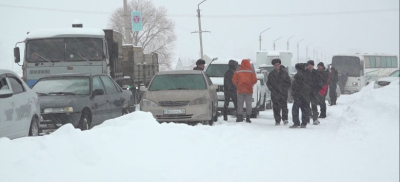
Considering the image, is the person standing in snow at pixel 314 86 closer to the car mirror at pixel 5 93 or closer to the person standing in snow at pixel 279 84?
the person standing in snow at pixel 279 84

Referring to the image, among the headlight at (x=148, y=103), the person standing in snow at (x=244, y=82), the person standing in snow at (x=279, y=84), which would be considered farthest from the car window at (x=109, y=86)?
the person standing in snow at (x=279, y=84)

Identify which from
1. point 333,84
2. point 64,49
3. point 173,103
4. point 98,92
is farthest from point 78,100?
point 333,84

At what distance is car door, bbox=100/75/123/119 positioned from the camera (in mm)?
13984

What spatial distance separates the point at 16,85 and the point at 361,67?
3975 cm

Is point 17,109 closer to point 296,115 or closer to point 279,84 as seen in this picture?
point 296,115

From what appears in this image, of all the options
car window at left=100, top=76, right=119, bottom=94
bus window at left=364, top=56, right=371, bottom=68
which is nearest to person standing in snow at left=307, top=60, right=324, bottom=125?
car window at left=100, top=76, right=119, bottom=94

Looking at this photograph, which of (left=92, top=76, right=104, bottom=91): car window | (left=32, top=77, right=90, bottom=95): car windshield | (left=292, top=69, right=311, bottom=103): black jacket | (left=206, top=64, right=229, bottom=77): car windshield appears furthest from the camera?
(left=206, top=64, right=229, bottom=77): car windshield

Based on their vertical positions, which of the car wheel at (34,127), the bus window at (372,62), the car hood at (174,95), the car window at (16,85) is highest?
the bus window at (372,62)

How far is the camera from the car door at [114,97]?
1398 centimetres

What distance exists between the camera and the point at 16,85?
10281mm

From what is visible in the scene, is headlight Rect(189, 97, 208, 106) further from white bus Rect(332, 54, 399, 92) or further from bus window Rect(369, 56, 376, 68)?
bus window Rect(369, 56, 376, 68)

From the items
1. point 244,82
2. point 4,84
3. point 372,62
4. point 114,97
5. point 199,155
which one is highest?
point 372,62

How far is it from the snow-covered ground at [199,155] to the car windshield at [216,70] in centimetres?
876

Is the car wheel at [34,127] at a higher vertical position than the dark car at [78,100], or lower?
lower
